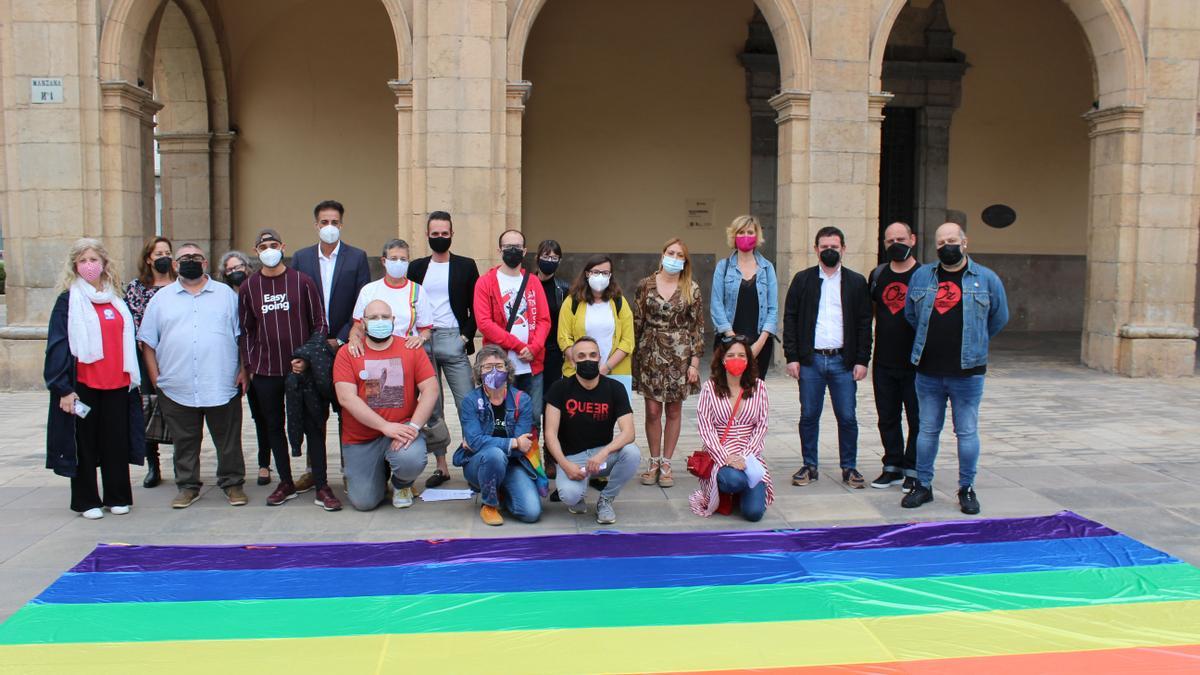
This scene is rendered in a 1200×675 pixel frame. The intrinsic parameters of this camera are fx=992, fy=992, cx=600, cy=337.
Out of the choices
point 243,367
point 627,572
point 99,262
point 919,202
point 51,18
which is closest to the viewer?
point 627,572

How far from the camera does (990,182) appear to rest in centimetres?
1561

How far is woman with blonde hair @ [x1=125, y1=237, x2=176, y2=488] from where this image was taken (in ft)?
20.9

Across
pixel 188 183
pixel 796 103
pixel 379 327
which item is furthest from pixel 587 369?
pixel 188 183

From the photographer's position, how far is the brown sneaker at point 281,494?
6055 millimetres

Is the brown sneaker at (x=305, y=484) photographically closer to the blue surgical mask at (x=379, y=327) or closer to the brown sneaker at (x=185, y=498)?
the brown sneaker at (x=185, y=498)

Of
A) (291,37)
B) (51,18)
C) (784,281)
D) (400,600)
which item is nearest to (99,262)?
(400,600)

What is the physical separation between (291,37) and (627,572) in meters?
12.0

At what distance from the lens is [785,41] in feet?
36.3

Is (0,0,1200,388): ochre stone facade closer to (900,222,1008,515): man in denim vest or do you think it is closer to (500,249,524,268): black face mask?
(500,249,524,268): black face mask

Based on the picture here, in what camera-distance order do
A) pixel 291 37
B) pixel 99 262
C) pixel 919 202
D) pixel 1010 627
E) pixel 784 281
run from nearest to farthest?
pixel 1010 627 < pixel 99 262 < pixel 784 281 < pixel 291 37 < pixel 919 202

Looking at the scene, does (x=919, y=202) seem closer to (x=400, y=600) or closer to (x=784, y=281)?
(x=784, y=281)

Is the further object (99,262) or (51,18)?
(51,18)

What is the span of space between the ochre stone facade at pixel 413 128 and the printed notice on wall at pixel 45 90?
0.08 meters

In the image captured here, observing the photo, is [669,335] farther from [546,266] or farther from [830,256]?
[830,256]
